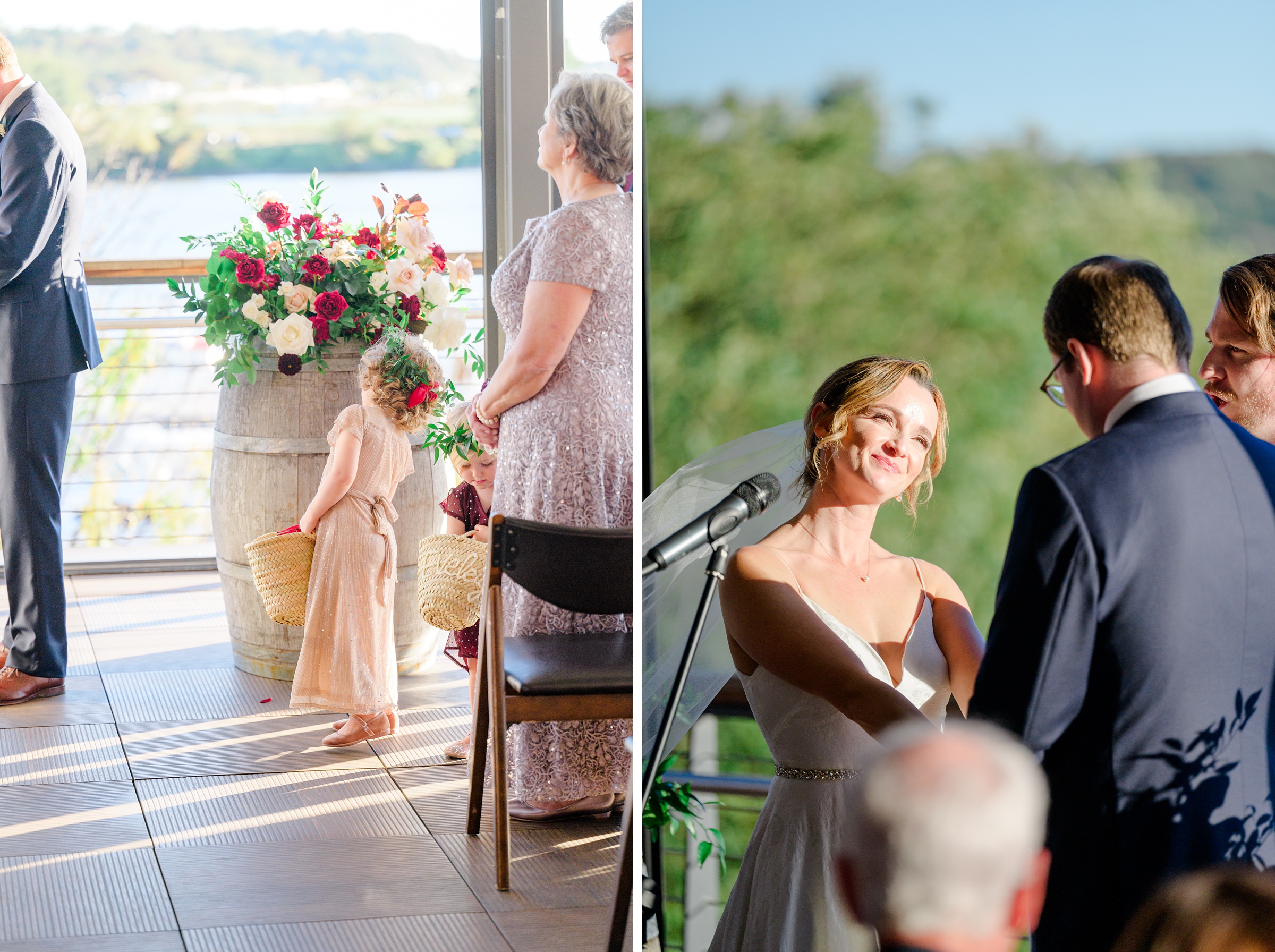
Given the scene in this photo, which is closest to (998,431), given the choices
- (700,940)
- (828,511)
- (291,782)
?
(828,511)

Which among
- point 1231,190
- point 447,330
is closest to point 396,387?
point 447,330

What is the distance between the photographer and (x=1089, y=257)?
1.00m

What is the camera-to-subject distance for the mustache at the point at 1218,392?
39.8 inches

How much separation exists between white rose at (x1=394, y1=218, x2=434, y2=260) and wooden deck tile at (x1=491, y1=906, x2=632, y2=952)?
6.23 ft

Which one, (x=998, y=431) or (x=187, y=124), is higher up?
(x=187, y=124)

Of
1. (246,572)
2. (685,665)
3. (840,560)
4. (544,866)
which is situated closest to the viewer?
(840,560)

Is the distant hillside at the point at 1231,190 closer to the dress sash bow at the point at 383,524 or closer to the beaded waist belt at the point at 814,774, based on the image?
the beaded waist belt at the point at 814,774

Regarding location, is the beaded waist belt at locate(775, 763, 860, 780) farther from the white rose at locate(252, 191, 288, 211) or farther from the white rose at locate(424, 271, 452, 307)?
the white rose at locate(252, 191, 288, 211)

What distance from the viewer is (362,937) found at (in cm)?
222

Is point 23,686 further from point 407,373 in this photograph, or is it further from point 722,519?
point 722,519

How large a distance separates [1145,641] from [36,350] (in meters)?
3.18

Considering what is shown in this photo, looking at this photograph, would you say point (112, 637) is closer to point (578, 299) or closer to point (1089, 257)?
point (578, 299)

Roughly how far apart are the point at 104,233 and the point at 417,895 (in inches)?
157

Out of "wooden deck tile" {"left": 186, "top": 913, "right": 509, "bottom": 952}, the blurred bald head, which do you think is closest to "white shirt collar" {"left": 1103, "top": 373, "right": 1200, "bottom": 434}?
the blurred bald head
